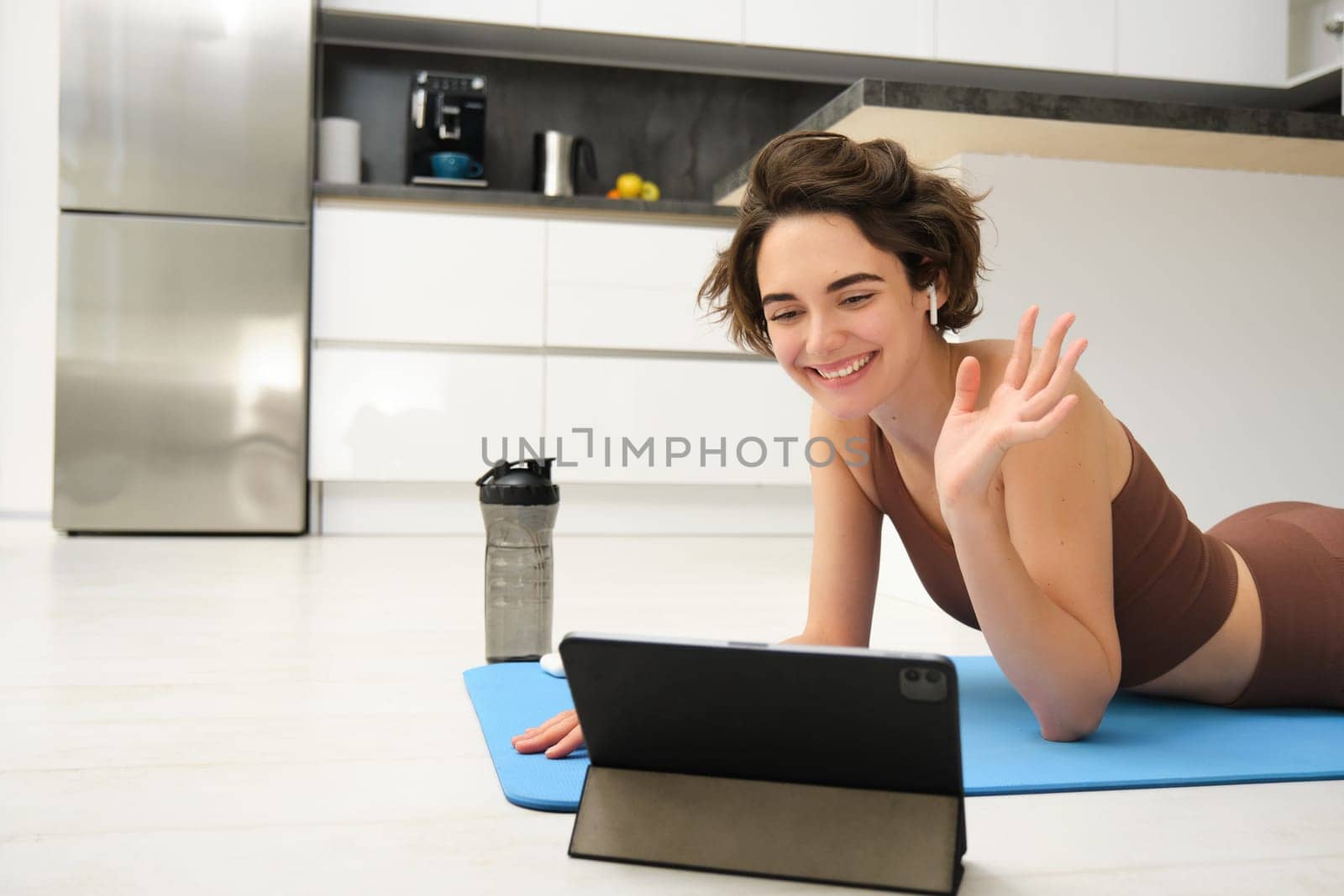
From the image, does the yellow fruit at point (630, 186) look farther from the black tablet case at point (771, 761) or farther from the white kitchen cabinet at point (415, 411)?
the black tablet case at point (771, 761)

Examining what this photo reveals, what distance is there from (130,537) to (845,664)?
10.6 ft

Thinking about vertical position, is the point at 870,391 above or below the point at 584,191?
below

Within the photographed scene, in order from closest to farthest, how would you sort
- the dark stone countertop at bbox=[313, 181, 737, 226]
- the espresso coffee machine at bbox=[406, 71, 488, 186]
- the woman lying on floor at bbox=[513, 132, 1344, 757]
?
the woman lying on floor at bbox=[513, 132, 1344, 757] < the dark stone countertop at bbox=[313, 181, 737, 226] < the espresso coffee machine at bbox=[406, 71, 488, 186]

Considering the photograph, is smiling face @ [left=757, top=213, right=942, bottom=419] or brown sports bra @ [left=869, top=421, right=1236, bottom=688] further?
brown sports bra @ [left=869, top=421, right=1236, bottom=688]

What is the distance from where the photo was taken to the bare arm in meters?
1.31

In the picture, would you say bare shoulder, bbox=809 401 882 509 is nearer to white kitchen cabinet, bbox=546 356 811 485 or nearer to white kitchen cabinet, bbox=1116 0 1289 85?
white kitchen cabinet, bbox=546 356 811 485

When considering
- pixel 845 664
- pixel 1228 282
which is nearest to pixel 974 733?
pixel 845 664

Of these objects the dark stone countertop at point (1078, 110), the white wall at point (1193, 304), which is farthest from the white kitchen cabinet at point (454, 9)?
the white wall at point (1193, 304)

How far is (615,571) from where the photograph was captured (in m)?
2.86

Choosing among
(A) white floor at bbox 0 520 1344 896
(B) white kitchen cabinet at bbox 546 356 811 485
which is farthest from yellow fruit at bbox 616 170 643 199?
(A) white floor at bbox 0 520 1344 896

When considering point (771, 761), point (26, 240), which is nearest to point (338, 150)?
point (26, 240)

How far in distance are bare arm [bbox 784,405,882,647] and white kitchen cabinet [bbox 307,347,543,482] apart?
2.43m

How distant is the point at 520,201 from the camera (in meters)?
3.67

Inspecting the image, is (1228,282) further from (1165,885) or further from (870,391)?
(1165,885)
